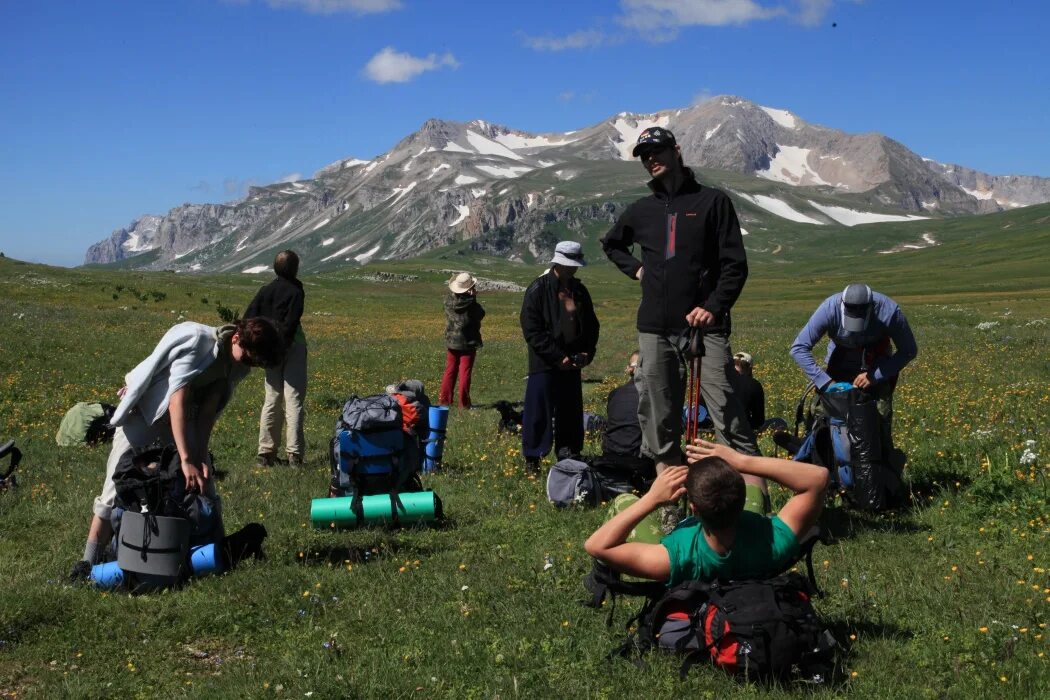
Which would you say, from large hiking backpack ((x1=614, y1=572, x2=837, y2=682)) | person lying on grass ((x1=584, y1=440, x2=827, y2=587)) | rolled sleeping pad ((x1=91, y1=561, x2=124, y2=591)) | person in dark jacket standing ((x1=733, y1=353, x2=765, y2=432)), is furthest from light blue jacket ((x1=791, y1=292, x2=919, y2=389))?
rolled sleeping pad ((x1=91, y1=561, x2=124, y2=591))

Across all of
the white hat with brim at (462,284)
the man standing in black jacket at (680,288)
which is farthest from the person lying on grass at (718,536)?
the white hat with brim at (462,284)

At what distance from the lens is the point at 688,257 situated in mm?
8047

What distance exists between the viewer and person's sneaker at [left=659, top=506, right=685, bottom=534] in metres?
7.89

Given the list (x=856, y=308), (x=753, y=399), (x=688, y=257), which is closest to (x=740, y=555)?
(x=688, y=257)

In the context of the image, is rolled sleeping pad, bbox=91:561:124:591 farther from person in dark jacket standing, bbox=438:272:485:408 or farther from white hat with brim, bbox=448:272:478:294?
white hat with brim, bbox=448:272:478:294

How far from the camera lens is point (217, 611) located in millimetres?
6734

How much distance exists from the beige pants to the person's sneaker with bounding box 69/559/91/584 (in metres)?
4.91

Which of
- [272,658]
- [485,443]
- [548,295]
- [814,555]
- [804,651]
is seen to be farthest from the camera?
[485,443]

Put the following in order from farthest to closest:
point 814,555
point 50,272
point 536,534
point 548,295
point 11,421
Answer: point 50,272 → point 11,421 → point 548,295 → point 536,534 → point 814,555

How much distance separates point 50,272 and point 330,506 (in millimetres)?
75855

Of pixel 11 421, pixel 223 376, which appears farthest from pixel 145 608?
pixel 11 421

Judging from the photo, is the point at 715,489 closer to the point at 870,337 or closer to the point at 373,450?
the point at 870,337

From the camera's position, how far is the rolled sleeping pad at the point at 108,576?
23.7 feet

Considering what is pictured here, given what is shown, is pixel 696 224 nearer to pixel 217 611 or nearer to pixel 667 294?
pixel 667 294
